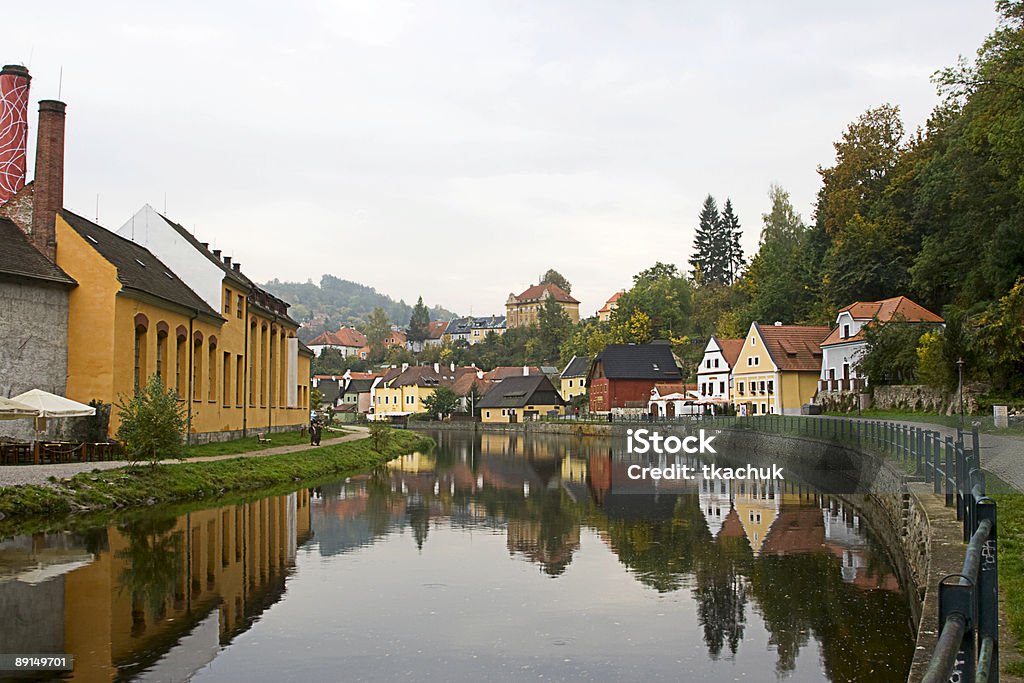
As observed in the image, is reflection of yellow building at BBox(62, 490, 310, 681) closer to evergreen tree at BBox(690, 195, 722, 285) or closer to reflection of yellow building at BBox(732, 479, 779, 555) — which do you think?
reflection of yellow building at BBox(732, 479, 779, 555)

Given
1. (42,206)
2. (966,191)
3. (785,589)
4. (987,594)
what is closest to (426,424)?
(966,191)

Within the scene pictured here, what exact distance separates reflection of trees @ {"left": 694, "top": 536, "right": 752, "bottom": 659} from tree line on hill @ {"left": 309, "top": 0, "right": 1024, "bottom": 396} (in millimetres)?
20442

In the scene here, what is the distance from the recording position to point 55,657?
1058 cm

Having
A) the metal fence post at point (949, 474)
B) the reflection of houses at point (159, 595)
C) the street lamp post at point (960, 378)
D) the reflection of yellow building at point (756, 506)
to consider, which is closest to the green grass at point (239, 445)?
the reflection of houses at point (159, 595)

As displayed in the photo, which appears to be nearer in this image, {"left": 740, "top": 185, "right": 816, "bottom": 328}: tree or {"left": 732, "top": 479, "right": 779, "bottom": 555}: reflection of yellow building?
{"left": 732, "top": 479, "right": 779, "bottom": 555}: reflection of yellow building

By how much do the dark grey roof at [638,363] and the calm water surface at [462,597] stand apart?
67.0 metres

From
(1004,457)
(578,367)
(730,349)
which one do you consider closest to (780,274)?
(730,349)

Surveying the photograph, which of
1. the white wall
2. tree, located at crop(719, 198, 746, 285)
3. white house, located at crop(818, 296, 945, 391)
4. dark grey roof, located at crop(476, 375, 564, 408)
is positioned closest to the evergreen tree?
tree, located at crop(719, 198, 746, 285)

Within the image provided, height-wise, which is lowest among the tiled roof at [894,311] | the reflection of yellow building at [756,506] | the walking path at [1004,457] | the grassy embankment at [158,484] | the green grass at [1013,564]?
the reflection of yellow building at [756,506]

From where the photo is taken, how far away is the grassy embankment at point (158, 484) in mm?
21812

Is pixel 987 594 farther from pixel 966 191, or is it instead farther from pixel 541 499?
pixel 966 191

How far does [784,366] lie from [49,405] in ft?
177

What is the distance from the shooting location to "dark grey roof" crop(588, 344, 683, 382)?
92750mm

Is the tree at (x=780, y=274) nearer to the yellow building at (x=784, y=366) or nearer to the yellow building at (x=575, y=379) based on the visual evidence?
the yellow building at (x=784, y=366)
